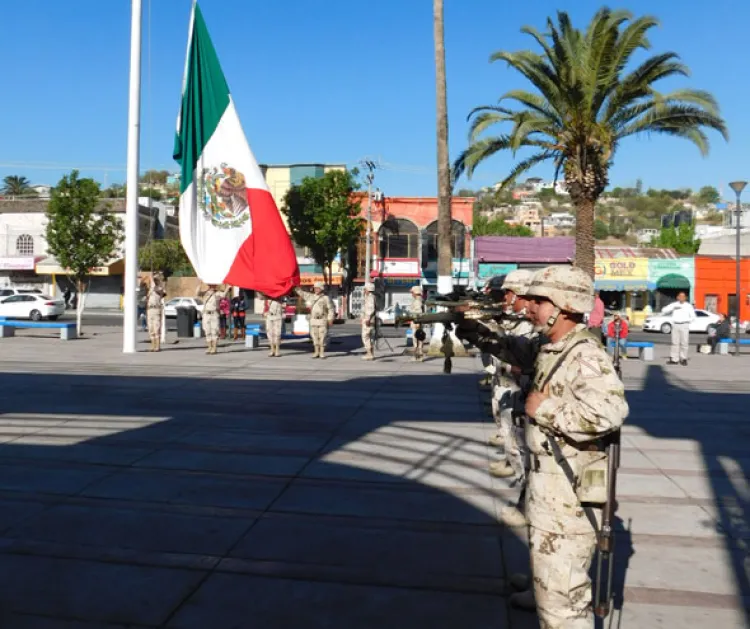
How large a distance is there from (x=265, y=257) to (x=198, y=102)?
370 centimetres

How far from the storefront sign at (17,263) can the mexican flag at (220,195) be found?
4183cm

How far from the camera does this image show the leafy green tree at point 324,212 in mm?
45469

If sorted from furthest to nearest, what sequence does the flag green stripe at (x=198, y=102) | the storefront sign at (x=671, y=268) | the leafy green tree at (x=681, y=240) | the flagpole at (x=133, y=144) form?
the leafy green tree at (x=681, y=240), the storefront sign at (x=671, y=268), the flagpole at (x=133, y=144), the flag green stripe at (x=198, y=102)

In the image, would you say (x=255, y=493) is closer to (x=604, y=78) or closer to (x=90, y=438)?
(x=90, y=438)

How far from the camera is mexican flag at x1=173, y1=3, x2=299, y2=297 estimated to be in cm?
1603

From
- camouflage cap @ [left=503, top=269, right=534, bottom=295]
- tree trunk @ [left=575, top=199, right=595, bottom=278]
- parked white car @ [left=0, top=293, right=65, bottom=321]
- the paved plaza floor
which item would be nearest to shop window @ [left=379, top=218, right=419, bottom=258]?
parked white car @ [left=0, top=293, right=65, bottom=321]

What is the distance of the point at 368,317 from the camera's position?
18.2 metres

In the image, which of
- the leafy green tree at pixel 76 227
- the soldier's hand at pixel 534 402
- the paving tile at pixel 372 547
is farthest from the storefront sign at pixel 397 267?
the soldier's hand at pixel 534 402

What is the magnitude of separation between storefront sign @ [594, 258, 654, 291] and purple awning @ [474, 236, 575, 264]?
2.79 meters

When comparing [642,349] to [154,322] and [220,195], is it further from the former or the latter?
[154,322]

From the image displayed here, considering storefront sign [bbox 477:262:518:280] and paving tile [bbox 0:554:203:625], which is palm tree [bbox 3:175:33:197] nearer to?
storefront sign [bbox 477:262:518:280]

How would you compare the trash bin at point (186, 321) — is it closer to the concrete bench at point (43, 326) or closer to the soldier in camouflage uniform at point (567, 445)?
the concrete bench at point (43, 326)

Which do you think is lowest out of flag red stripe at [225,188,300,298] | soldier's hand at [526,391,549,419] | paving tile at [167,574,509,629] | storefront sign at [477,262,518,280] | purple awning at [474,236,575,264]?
paving tile at [167,574,509,629]

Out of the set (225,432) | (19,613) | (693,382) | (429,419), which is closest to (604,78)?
(693,382)
